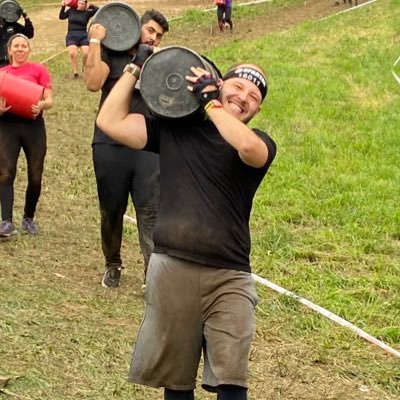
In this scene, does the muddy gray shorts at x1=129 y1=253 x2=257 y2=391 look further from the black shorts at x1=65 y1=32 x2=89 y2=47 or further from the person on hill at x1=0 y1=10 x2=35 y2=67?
the black shorts at x1=65 y1=32 x2=89 y2=47

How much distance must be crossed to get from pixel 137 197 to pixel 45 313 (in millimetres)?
898

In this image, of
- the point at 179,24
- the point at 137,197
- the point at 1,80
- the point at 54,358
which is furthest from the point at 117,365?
the point at 179,24

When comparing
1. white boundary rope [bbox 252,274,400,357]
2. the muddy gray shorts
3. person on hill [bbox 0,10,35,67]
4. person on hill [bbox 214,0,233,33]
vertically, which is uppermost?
person on hill [bbox 214,0,233,33]

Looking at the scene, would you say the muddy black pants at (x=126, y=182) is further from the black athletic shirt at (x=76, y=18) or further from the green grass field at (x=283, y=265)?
the black athletic shirt at (x=76, y=18)

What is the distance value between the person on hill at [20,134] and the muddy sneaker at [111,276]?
130 centimetres

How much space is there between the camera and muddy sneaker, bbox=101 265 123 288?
606cm

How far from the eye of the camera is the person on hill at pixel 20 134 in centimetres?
681

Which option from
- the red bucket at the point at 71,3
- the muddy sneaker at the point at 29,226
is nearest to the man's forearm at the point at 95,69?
the muddy sneaker at the point at 29,226

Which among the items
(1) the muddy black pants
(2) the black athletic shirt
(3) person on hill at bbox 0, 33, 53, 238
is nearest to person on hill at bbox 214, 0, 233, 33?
(2) the black athletic shirt

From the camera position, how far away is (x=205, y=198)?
3441mm

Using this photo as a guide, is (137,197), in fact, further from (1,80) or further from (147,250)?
(1,80)

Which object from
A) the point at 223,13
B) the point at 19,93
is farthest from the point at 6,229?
the point at 223,13

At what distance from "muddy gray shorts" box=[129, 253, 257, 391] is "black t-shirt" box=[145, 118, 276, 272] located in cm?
6

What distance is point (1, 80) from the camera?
6.79 metres
